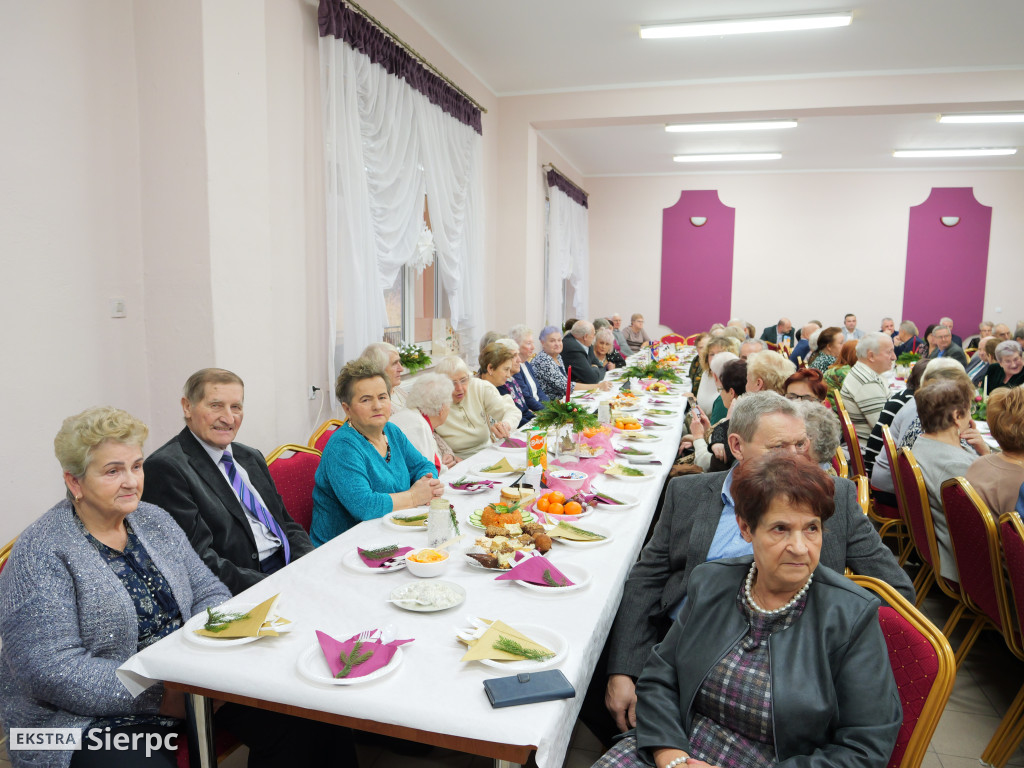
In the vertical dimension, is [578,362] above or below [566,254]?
below

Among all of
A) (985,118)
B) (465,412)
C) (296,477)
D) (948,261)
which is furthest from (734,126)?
(296,477)

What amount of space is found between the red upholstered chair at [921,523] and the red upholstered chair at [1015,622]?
33 centimetres

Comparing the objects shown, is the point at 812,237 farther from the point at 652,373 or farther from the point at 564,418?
the point at 564,418

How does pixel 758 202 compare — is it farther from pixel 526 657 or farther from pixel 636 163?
pixel 526 657

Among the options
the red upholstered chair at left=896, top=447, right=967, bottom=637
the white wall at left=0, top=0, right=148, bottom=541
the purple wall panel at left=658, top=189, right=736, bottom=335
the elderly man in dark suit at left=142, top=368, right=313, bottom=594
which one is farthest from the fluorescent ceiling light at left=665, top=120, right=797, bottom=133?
the elderly man in dark suit at left=142, top=368, right=313, bottom=594

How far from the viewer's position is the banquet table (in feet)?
4.16

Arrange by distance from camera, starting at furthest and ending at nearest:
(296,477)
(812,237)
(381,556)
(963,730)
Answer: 1. (812,237)
2. (296,477)
3. (963,730)
4. (381,556)

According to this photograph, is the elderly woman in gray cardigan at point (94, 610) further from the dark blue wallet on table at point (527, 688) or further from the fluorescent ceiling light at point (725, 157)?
the fluorescent ceiling light at point (725, 157)

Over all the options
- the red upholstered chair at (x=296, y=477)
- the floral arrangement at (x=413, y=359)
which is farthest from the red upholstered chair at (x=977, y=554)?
the floral arrangement at (x=413, y=359)

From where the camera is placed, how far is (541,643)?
1.49 metres

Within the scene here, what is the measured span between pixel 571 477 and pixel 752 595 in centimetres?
134

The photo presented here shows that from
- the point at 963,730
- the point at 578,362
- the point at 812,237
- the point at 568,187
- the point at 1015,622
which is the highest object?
the point at 568,187

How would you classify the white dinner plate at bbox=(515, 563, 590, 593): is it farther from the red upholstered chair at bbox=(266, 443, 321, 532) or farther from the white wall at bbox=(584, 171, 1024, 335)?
the white wall at bbox=(584, 171, 1024, 335)

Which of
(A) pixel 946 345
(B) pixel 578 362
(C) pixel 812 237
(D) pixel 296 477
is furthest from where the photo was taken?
(C) pixel 812 237
